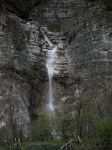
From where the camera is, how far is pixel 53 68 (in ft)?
243

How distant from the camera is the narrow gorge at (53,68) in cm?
5872

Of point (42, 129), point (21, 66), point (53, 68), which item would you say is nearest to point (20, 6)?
point (53, 68)

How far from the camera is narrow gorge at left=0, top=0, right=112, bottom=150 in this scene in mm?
58719

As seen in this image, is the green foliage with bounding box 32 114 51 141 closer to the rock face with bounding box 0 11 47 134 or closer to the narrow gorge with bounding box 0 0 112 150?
the narrow gorge with bounding box 0 0 112 150

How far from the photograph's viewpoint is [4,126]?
196 ft

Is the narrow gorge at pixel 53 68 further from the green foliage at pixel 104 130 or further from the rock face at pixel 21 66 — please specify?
the green foliage at pixel 104 130

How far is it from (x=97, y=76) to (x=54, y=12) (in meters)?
20.4

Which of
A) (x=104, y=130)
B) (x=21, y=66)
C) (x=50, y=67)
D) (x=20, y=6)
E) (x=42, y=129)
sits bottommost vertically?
(x=104, y=130)

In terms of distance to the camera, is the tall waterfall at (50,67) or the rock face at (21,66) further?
the tall waterfall at (50,67)

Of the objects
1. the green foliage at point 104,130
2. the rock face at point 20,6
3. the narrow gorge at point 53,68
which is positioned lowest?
the green foliage at point 104,130

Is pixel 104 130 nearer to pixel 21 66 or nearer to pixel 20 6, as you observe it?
pixel 21 66

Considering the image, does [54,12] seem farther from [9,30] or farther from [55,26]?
[9,30]

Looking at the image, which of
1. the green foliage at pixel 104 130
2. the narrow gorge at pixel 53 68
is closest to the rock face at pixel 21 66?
the narrow gorge at pixel 53 68

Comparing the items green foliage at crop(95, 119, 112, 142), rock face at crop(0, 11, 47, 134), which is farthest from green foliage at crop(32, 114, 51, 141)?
green foliage at crop(95, 119, 112, 142)
